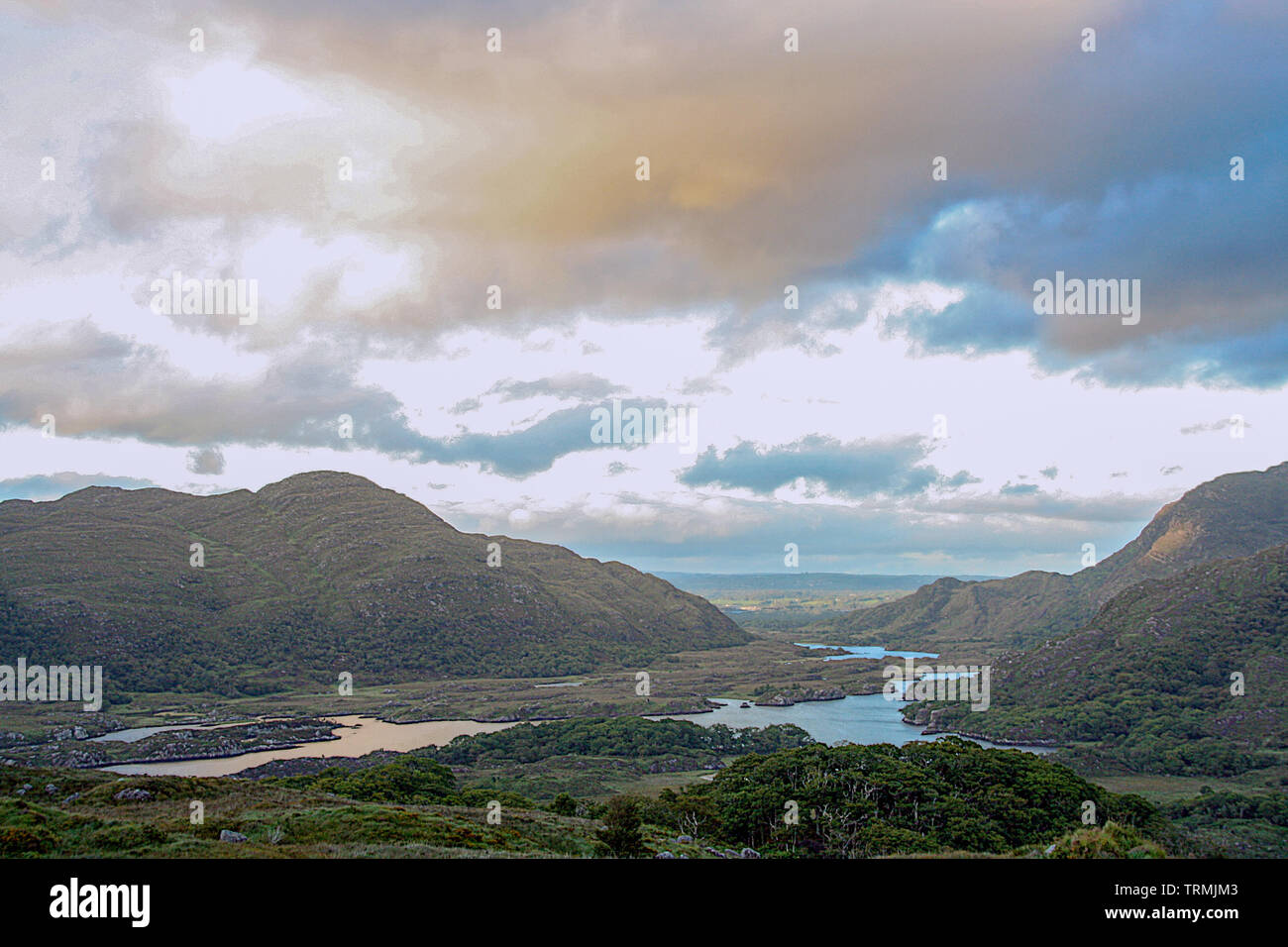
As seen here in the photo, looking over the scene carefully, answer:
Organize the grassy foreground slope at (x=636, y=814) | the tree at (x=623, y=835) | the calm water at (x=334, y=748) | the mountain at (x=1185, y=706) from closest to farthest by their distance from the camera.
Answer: the grassy foreground slope at (x=636, y=814)
the tree at (x=623, y=835)
the calm water at (x=334, y=748)
the mountain at (x=1185, y=706)

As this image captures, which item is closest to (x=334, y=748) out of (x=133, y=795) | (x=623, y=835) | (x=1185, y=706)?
(x=133, y=795)

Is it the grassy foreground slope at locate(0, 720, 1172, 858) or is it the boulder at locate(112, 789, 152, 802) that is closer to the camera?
the grassy foreground slope at locate(0, 720, 1172, 858)

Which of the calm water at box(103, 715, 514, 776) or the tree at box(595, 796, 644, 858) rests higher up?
the tree at box(595, 796, 644, 858)

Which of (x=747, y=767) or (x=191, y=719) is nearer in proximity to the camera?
(x=747, y=767)

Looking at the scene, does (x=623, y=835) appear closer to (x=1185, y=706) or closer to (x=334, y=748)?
(x=334, y=748)

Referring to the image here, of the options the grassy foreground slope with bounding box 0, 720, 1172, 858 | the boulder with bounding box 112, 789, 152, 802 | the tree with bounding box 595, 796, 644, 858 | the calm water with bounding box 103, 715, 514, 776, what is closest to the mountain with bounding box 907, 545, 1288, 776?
the grassy foreground slope with bounding box 0, 720, 1172, 858

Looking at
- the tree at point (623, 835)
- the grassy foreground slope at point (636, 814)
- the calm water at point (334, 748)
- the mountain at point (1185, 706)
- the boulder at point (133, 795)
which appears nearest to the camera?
the grassy foreground slope at point (636, 814)

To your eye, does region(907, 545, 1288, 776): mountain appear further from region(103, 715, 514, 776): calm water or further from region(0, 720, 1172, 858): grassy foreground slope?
region(103, 715, 514, 776): calm water

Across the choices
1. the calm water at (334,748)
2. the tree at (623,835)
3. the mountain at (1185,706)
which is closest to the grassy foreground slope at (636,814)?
the tree at (623,835)

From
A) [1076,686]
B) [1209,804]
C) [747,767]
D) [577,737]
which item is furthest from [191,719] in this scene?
[1076,686]

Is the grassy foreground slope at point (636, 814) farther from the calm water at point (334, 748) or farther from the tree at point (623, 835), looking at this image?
the calm water at point (334, 748)
